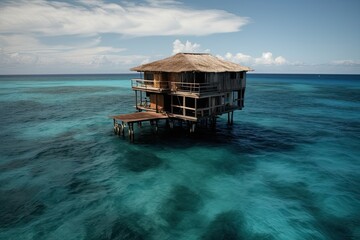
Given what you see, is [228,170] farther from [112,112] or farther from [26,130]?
[112,112]

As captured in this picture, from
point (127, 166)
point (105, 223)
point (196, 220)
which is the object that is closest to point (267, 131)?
point (127, 166)

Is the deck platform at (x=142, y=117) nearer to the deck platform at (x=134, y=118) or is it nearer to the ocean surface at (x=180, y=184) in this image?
the deck platform at (x=134, y=118)

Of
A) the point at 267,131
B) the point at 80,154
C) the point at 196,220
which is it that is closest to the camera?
the point at 196,220

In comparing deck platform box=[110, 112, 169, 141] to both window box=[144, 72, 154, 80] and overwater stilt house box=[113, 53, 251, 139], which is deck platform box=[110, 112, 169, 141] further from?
window box=[144, 72, 154, 80]

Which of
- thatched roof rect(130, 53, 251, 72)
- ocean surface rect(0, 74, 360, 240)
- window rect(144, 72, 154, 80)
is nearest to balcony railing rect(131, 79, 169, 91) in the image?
window rect(144, 72, 154, 80)

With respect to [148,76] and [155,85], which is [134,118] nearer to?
[155,85]

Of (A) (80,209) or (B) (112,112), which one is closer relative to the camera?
(A) (80,209)

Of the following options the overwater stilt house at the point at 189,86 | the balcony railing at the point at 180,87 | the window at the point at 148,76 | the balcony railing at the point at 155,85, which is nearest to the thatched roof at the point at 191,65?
the overwater stilt house at the point at 189,86
